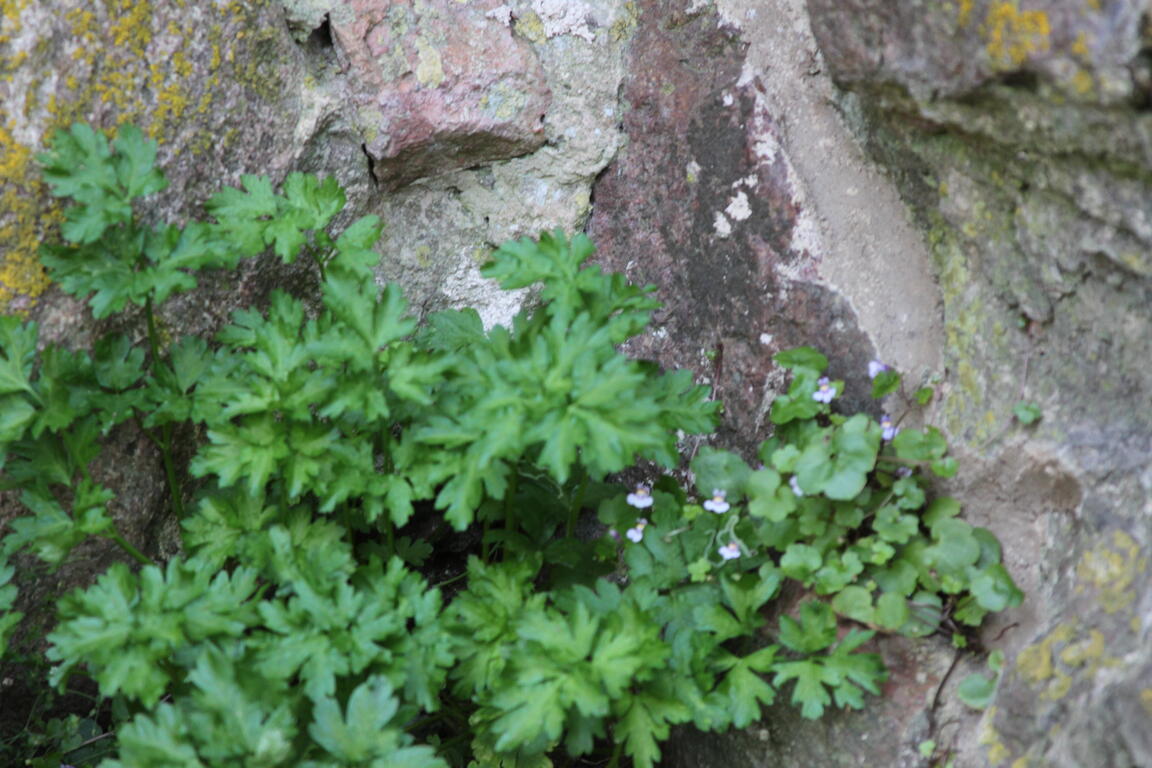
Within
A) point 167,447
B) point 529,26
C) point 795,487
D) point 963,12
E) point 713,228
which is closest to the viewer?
point 963,12

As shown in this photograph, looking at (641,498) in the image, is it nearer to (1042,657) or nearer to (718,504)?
(718,504)

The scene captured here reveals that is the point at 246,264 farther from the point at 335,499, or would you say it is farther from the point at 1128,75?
the point at 1128,75

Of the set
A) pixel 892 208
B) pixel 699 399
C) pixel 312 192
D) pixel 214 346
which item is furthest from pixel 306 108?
pixel 892 208

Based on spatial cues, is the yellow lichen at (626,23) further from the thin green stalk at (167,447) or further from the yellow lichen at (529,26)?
the thin green stalk at (167,447)

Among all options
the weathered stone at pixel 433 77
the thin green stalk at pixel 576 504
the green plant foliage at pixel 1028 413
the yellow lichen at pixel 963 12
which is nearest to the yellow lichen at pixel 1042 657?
the green plant foliage at pixel 1028 413

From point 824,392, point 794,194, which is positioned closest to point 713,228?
point 794,194

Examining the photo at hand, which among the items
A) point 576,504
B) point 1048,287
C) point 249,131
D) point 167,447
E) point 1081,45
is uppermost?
point 1081,45

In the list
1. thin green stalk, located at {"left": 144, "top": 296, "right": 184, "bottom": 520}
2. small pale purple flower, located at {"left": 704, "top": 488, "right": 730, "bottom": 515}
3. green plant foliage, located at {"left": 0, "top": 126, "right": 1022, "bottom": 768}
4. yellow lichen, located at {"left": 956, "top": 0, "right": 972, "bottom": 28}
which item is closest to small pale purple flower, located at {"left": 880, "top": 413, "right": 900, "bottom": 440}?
green plant foliage, located at {"left": 0, "top": 126, "right": 1022, "bottom": 768}
